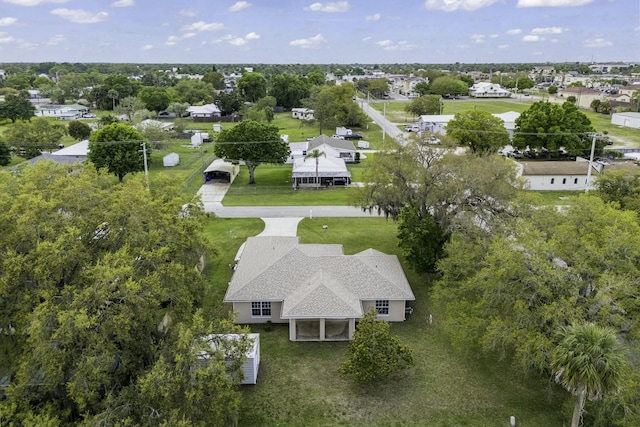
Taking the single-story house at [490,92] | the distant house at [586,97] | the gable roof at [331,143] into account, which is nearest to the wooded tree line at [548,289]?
the gable roof at [331,143]

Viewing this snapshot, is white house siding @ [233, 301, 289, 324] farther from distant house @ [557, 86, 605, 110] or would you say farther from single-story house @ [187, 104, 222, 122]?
distant house @ [557, 86, 605, 110]

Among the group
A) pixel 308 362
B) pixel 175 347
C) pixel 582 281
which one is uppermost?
pixel 582 281

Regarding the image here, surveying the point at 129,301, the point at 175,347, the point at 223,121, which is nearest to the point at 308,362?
the point at 175,347

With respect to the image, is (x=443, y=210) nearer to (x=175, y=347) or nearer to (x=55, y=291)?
(x=175, y=347)

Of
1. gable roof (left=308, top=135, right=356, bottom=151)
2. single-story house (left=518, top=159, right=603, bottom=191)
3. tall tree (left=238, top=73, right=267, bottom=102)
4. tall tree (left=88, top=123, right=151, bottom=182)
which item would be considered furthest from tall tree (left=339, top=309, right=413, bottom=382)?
tall tree (left=238, top=73, right=267, bottom=102)

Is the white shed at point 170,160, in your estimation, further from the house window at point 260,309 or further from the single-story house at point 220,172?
the house window at point 260,309

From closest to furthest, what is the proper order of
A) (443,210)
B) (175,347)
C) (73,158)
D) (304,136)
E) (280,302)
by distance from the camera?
1. (175,347)
2. (280,302)
3. (443,210)
4. (73,158)
5. (304,136)

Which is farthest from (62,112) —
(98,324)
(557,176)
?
(98,324)
